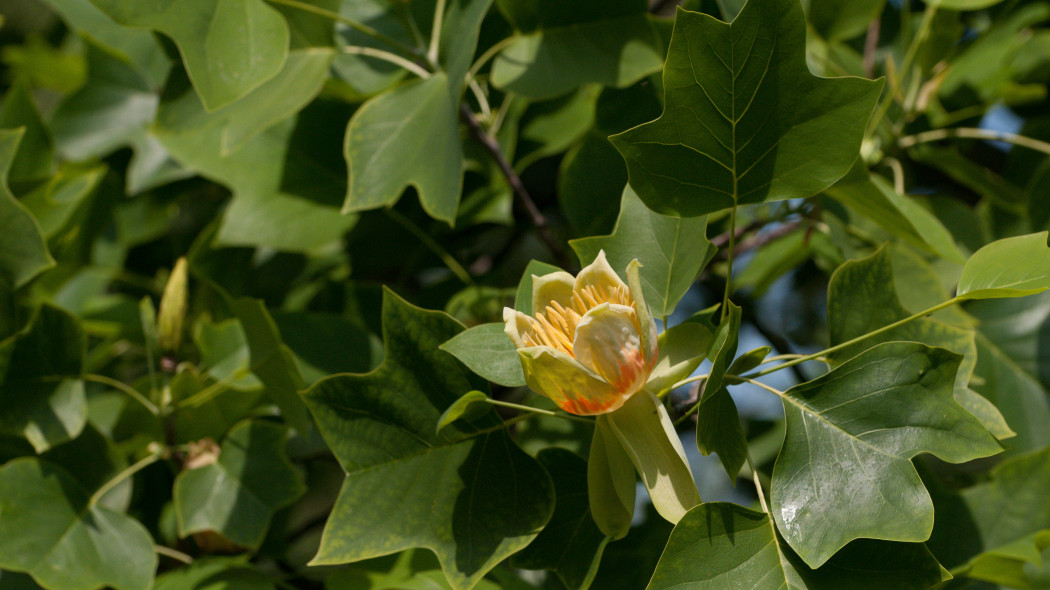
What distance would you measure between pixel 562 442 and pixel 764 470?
1.30ft

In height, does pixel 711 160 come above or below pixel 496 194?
above

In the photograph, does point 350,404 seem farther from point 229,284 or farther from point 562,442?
point 229,284

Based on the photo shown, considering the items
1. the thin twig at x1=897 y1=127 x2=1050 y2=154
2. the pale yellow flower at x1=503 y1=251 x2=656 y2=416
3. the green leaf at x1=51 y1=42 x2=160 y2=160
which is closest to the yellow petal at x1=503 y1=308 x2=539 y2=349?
the pale yellow flower at x1=503 y1=251 x2=656 y2=416

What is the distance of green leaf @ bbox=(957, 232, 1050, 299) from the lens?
55 centimetres

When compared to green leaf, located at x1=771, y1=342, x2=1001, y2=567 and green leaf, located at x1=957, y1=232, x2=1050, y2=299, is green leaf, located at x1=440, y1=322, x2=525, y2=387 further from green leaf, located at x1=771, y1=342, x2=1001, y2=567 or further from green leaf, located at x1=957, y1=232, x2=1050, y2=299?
A: green leaf, located at x1=957, y1=232, x2=1050, y2=299

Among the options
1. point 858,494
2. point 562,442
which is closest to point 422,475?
point 562,442

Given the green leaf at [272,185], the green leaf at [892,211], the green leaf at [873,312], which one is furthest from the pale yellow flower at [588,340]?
the green leaf at [272,185]

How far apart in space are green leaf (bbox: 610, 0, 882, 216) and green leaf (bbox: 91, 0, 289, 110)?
43cm

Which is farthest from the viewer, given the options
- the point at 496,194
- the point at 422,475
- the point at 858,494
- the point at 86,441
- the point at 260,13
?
the point at 496,194

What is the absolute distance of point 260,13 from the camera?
2.71 ft

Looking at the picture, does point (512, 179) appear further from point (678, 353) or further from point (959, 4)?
point (959, 4)

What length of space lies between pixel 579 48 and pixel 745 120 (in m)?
0.40

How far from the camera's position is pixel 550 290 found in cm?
65

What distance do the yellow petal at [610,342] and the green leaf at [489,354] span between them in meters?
0.07
